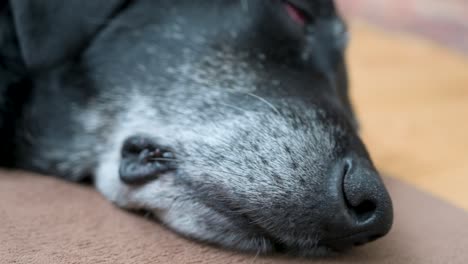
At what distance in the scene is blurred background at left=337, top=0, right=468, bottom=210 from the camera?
207cm

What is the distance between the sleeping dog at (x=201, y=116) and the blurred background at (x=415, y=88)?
0.58 meters

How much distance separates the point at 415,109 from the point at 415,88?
418 mm

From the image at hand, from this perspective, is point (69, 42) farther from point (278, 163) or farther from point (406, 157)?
point (406, 157)

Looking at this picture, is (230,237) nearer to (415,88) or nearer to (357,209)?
(357,209)

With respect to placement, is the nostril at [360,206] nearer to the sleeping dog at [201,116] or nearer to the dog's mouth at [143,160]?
the sleeping dog at [201,116]

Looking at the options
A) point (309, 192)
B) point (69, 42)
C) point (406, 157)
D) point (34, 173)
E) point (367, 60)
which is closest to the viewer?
point (309, 192)

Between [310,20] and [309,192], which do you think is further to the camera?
[310,20]

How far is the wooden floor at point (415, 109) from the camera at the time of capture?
202 cm

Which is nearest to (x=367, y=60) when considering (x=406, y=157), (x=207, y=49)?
(x=406, y=157)

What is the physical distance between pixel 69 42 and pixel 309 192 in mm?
690

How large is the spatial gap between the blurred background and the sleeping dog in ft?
1.90

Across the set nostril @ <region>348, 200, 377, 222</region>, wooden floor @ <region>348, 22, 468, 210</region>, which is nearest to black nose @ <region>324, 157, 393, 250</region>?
nostril @ <region>348, 200, 377, 222</region>

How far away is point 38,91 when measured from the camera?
4.83 ft

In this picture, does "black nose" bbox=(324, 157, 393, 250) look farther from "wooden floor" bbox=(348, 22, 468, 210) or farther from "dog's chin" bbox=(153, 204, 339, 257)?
"wooden floor" bbox=(348, 22, 468, 210)
